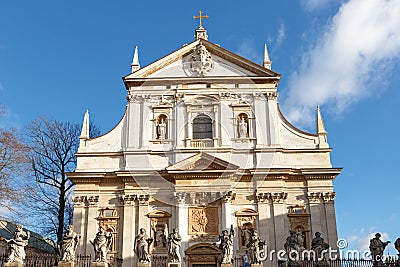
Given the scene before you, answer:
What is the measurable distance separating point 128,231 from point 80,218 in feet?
8.65

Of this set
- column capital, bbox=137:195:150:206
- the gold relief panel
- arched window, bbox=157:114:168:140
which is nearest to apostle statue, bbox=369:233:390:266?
the gold relief panel

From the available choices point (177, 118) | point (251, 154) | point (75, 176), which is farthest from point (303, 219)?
point (75, 176)

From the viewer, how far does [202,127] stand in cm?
2517

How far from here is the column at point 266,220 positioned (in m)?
22.8

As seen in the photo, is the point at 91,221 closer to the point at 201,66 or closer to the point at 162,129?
the point at 162,129

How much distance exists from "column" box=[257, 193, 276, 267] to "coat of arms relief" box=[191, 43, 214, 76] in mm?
7764

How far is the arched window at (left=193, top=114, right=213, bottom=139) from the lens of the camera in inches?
984

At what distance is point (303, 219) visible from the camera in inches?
922

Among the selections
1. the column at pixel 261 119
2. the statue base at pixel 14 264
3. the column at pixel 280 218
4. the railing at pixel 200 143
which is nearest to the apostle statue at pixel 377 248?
the column at pixel 280 218

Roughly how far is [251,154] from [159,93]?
244 inches

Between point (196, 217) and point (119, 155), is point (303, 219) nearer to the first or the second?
point (196, 217)

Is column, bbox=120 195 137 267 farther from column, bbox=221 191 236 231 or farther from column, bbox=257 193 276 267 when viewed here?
column, bbox=257 193 276 267

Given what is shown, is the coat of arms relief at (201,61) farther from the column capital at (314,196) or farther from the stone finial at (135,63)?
the column capital at (314,196)

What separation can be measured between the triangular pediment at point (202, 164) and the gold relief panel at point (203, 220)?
207 centimetres
